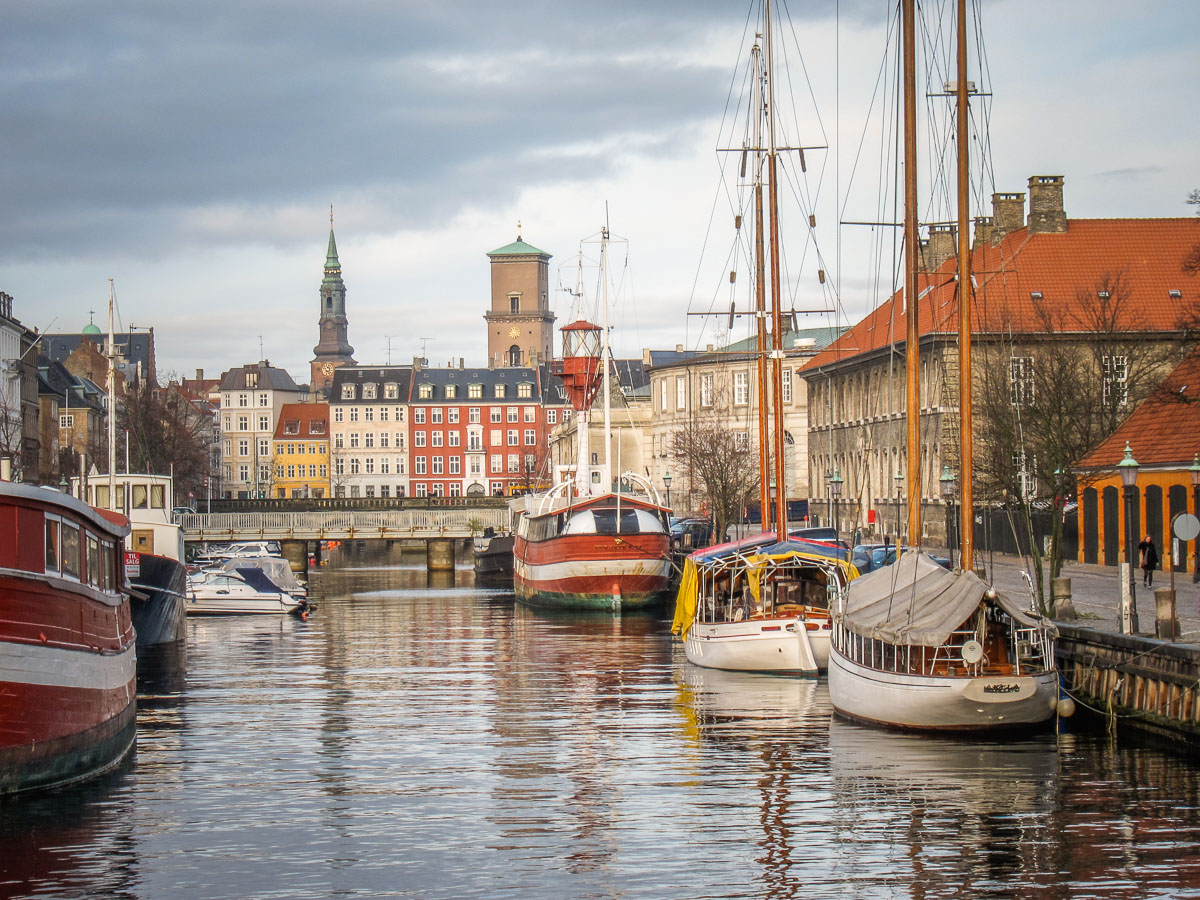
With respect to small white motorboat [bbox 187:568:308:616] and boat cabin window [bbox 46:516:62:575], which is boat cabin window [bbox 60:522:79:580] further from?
small white motorboat [bbox 187:568:308:616]

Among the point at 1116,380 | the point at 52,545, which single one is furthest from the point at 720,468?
the point at 52,545

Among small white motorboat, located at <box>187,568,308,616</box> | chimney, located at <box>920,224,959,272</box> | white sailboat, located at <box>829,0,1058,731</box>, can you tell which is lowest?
small white motorboat, located at <box>187,568,308,616</box>

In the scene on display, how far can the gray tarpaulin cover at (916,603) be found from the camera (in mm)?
26469

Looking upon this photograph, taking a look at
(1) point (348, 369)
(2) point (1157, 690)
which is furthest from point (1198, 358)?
(1) point (348, 369)

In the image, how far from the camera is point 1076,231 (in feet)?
252

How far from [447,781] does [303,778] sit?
2.18m

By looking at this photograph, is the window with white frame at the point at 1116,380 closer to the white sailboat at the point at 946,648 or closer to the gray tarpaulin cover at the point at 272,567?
the white sailboat at the point at 946,648

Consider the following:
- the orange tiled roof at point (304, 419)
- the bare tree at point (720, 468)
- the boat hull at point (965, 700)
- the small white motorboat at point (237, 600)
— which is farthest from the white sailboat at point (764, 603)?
the orange tiled roof at point (304, 419)

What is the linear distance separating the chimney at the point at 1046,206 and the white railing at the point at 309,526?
130ft

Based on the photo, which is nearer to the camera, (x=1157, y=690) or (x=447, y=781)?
(x=447, y=781)

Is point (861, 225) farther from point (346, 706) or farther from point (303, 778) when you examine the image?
point (303, 778)

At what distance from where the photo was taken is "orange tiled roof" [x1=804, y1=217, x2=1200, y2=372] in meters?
70.1

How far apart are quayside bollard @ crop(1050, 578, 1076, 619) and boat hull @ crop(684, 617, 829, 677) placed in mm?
5829

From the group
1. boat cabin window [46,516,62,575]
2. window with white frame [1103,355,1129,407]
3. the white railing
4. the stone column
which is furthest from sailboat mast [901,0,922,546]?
the stone column
